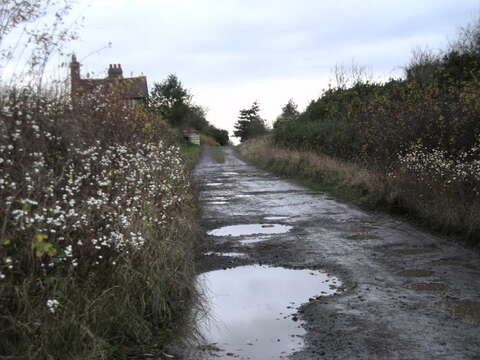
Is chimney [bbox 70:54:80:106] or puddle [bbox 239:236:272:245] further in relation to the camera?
puddle [bbox 239:236:272:245]

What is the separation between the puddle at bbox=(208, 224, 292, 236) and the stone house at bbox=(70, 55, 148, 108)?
2.92 meters

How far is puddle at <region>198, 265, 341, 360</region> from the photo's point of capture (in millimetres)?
4895

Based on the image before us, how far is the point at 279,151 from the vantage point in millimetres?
28344

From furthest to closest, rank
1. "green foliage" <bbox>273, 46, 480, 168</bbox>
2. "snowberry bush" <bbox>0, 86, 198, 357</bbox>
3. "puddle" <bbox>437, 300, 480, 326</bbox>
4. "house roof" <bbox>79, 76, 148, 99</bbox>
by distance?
1. "green foliage" <bbox>273, 46, 480, 168</bbox>
2. "house roof" <bbox>79, 76, 148, 99</bbox>
3. "puddle" <bbox>437, 300, 480, 326</bbox>
4. "snowberry bush" <bbox>0, 86, 198, 357</bbox>

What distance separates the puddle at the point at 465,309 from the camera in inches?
209

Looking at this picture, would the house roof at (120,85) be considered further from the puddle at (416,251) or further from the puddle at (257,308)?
the puddle at (416,251)

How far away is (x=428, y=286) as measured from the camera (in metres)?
6.49

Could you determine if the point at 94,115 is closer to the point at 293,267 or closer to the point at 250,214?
the point at 293,267

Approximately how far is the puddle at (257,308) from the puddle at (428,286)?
927 mm

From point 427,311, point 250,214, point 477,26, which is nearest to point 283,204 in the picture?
point 250,214

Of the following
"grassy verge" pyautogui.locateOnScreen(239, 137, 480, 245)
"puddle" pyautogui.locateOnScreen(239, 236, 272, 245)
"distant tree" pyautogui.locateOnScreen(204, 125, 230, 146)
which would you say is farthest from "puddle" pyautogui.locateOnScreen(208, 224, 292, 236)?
"distant tree" pyautogui.locateOnScreen(204, 125, 230, 146)

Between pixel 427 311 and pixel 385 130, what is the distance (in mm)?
10352

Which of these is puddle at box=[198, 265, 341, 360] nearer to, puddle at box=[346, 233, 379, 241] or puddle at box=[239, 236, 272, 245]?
puddle at box=[239, 236, 272, 245]

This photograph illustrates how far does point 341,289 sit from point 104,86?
4.90m
